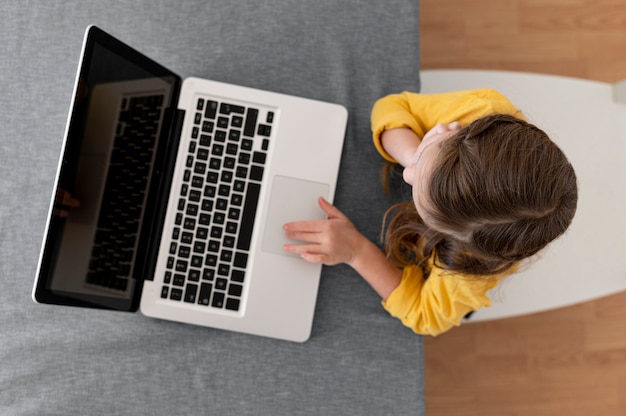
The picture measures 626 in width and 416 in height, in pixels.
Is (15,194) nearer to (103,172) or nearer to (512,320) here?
(103,172)

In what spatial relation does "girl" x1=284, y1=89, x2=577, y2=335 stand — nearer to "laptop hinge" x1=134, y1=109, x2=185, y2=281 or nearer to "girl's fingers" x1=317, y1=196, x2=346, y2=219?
"girl's fingers" x1=317, y1=196, x2=346, y2=219

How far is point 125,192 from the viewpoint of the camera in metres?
0.81

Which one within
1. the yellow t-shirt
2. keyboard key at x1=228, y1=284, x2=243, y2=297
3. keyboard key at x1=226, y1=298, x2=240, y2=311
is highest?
the yellow t-shirt

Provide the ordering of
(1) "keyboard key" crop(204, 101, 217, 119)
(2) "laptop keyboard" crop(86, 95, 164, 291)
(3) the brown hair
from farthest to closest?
1. (1) "keyboard key" crop(204, 101, 217, 119)
2. (2) "laptop keyboard" crop(86, 95, 164, 291)
3. (3) the brown hair

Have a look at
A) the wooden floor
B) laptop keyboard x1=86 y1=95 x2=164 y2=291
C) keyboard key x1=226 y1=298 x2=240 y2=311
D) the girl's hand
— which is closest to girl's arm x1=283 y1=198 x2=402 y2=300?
the girl's hand

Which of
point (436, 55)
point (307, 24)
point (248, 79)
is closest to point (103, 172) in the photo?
point (248, 79)

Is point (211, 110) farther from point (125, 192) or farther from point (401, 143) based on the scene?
point (401, 143)

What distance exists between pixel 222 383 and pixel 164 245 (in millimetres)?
231

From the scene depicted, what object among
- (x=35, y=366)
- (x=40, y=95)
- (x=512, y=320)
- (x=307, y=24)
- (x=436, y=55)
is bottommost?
(x=35, y=366)

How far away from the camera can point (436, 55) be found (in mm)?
1459

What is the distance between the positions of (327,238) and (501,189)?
0.97 ft

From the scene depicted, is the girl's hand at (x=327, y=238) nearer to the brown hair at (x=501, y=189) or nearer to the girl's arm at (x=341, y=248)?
the girl's arm at (x=341, y=248)

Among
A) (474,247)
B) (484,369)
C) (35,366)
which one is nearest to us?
(474,247)

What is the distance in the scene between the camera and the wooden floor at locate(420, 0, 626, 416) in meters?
1.42
